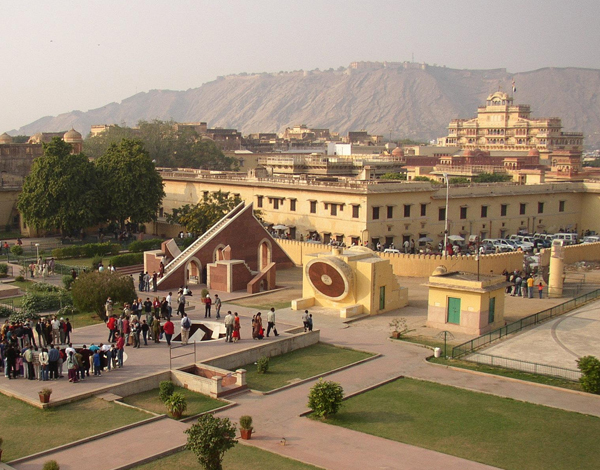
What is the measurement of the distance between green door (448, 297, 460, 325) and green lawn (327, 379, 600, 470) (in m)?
7.95

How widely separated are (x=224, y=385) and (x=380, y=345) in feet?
26.3

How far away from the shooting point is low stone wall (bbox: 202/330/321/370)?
24250mm

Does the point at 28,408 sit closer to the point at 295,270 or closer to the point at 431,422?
the point at 431,422

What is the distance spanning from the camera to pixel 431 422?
19781mm

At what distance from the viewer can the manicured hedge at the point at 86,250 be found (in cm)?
4678

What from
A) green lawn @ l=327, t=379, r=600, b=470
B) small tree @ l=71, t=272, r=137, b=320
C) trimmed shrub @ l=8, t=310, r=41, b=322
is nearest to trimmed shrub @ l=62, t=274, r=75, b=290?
small tree @ l=71, t=272, r=137, b=320

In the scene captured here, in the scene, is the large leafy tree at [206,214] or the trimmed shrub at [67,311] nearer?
the trimmed shrub at [67,311]

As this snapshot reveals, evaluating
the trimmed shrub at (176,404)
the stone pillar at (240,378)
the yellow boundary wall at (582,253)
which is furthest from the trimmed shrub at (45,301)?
the yellow boundary wall at (582,253)

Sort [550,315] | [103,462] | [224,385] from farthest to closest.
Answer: [550,315]
[224,385]
[103,462]

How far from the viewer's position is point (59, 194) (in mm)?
51312

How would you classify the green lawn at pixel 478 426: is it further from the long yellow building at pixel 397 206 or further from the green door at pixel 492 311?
the long yellow building at pixel 397 206

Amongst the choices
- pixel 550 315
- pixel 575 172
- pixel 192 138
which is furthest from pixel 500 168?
pixel 550 315

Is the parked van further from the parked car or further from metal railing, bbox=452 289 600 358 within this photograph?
metal railing, bbox=452 289 600 358

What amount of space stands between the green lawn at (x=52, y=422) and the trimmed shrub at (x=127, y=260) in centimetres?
2252
